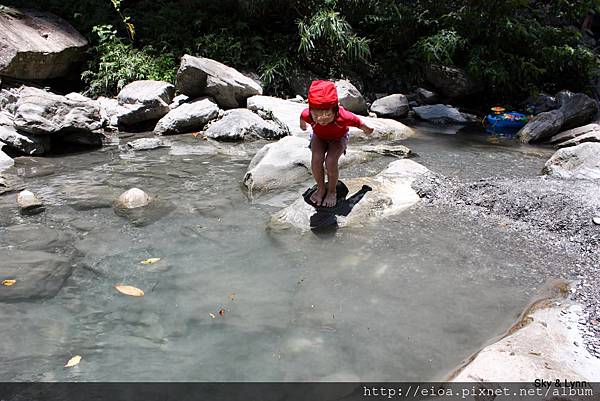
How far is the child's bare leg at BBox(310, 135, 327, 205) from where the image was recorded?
4.50 m

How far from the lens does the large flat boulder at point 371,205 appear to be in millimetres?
4441

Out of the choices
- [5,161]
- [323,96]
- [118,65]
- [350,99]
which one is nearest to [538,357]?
[323,96]

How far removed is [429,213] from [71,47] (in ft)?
Result: 28.1

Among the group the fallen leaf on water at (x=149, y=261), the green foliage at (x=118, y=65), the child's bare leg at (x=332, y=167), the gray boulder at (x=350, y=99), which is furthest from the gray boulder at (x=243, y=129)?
the fallen leaf on water at (x=149, y=261)

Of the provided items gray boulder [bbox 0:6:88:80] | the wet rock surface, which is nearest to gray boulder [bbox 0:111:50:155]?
gray boulder [bbox 0:6:88:80]

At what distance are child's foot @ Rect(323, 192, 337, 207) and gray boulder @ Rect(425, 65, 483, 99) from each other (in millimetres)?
7774

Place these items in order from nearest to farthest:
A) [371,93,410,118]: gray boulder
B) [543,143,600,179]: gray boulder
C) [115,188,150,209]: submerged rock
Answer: [115,188,150,209]: submerged rock, [543,143,600,179]: gray boulder, [371,93,410,118]: gray boulder

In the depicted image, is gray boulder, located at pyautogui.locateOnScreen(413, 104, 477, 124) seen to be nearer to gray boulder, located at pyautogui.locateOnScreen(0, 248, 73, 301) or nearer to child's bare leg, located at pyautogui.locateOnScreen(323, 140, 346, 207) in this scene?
child's bare leg, located at pyautogui.locateOnScreen(323, 140, 346, 207)

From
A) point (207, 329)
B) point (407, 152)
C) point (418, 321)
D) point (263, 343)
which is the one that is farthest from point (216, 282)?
point (407, 152)

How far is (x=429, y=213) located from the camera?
4.65 metres

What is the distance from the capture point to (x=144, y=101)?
344 inches

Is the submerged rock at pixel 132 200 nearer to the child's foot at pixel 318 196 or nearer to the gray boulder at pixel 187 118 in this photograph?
the child's foot at pixel 318 196

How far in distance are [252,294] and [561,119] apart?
7879 mm

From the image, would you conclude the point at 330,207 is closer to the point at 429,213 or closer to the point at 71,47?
the point at 429,213
